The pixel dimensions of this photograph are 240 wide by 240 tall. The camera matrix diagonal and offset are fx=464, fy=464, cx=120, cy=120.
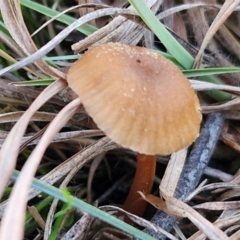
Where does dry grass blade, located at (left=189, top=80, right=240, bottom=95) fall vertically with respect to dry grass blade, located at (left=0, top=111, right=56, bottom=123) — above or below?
below

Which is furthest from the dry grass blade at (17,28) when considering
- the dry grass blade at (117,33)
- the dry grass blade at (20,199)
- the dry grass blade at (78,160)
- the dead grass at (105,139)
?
the dry grass blade at (20,199)

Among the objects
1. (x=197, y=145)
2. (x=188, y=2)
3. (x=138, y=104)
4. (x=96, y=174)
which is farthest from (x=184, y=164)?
(x=188, y=2)

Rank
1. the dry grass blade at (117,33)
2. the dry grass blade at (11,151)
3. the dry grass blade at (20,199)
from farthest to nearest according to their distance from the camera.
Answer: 1. the dry grass blade at (117,33)
2. the dry grass blade at (11,151)
3. the dry grass blade at (20,199)

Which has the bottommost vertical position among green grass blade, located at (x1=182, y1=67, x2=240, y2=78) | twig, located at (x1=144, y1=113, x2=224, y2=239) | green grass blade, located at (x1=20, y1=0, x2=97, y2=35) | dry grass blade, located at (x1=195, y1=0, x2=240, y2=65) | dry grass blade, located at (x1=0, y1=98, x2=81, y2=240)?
twig, located at (x1=144, y1=113, x2=224, y2=239)

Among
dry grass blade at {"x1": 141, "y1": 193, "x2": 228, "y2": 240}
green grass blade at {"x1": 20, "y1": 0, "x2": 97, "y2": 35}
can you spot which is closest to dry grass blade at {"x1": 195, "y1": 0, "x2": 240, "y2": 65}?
green grass blade at {"x1": 20, "y1": 0, "x2": 97, "y2": 35}

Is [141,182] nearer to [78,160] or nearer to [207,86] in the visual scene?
[78,160]

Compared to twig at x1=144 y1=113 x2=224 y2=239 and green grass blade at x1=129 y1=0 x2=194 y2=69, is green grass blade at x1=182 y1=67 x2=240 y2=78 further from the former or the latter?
twig at x1=144 y1=113 x2=224 y2=239

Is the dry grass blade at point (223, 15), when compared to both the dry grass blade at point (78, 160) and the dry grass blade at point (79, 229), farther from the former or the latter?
the dry grass blade at point (79, 229)

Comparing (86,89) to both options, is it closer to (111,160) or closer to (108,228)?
(108,228)
